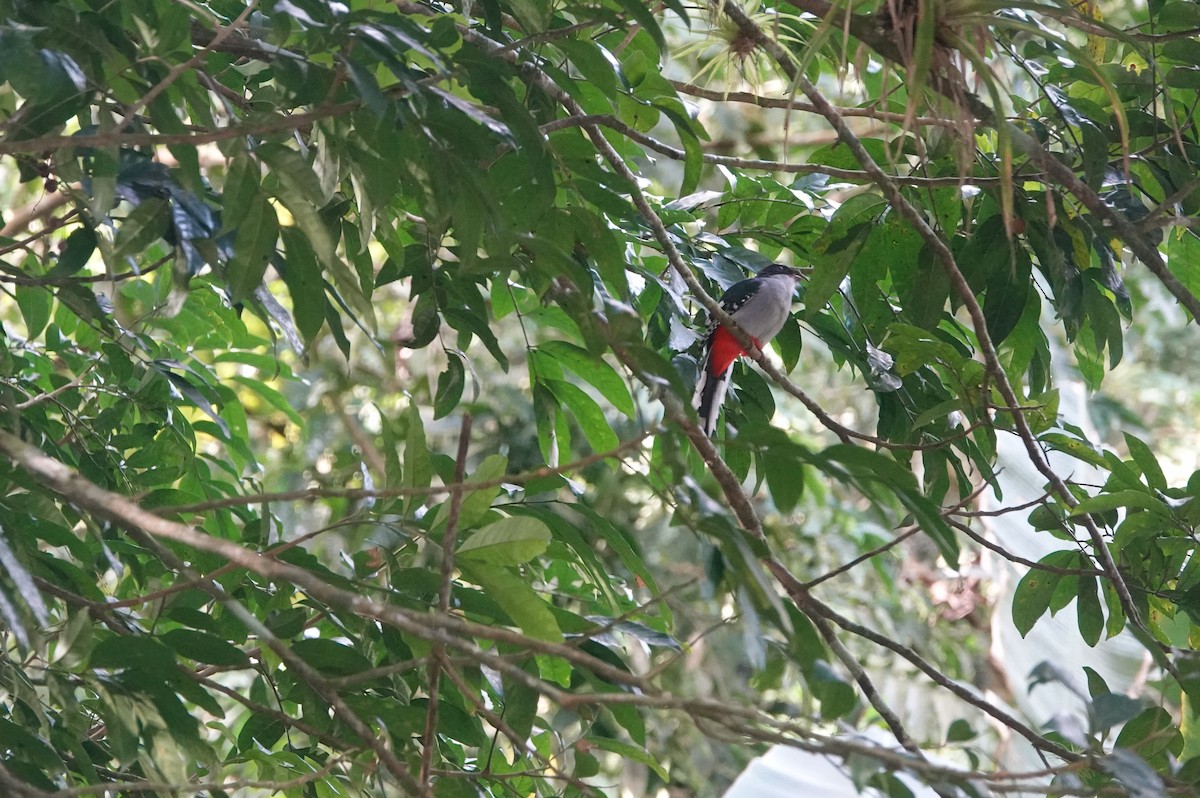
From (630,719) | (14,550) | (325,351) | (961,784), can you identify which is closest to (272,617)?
(14,550)

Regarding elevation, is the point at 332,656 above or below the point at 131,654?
below

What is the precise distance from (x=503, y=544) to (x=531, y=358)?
0.78m

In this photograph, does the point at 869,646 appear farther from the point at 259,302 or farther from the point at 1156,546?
the point at 259,302

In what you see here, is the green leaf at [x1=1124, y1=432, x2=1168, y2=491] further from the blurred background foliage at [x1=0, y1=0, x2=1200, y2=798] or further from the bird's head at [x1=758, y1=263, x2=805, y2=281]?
the bird's head at [x1=758, y1=263, x2=805, y2=281]

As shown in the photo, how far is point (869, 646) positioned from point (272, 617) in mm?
5850

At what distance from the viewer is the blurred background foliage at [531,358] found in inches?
58.5

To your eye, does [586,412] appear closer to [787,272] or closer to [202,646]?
[202,646]

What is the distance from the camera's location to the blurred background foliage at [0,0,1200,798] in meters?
1.49

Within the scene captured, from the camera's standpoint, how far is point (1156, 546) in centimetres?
224

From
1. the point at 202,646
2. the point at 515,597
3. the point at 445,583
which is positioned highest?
the point at 445,583

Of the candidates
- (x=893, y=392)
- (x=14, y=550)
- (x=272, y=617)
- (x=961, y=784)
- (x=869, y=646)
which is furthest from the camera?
(x=869, y=646)

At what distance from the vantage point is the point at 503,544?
166 centimetres

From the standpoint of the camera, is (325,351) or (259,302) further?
(325,351)

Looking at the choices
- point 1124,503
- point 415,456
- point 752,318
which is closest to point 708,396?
point 752,318
